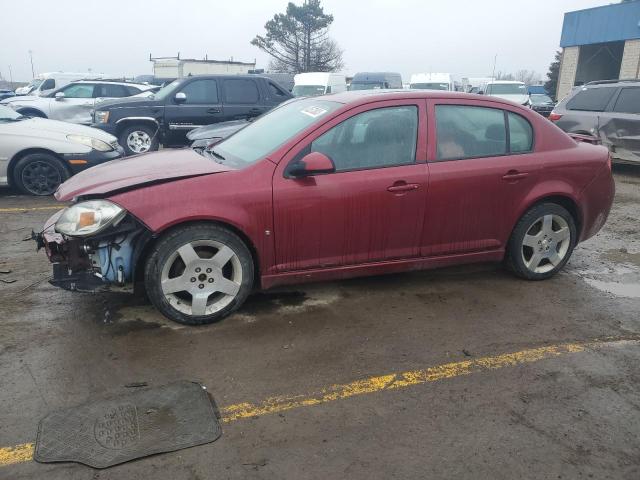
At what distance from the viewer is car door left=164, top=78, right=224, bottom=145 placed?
1052 cm

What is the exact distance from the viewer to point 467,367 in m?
3.28

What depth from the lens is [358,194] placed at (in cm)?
381

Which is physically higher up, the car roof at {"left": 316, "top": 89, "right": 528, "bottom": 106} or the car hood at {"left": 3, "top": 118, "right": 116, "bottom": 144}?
the car roof at {"left": 316, "top": 89, "right": 528, "bottom": 106}

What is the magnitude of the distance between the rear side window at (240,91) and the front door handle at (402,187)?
761 cm

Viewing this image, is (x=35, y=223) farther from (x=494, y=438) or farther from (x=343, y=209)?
(x=494, y=438)

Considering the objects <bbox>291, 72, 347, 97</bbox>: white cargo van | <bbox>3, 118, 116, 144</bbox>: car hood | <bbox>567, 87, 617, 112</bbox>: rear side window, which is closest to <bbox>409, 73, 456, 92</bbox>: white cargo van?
<bbox>291, 72, 347, 97</bbox>: white cargo van

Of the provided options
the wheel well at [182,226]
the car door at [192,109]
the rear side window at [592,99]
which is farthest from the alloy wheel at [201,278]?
the rear side window at [592,99]

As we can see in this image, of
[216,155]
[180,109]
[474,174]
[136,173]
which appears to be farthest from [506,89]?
[136,173]

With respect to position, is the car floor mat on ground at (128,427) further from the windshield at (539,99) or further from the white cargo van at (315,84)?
the windshield at (539,99)

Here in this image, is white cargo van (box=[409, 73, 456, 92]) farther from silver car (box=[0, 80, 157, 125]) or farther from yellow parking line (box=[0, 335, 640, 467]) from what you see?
yellow parking line (box=[0, 335, 640, 467])

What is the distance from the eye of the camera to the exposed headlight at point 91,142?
24.8 ft

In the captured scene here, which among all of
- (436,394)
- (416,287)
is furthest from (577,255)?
(436,394)

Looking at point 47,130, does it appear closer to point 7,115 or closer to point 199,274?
point 7,115

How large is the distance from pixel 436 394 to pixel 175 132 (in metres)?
8.92
